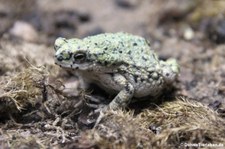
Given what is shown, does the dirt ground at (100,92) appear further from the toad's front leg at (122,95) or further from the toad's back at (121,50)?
the toad's back at (121,50)

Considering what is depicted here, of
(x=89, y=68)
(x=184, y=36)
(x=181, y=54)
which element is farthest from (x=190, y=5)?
(x=89, y=68)

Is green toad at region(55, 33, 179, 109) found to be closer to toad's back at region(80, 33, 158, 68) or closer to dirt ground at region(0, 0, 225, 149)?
toad's back at region(80, 33, 158, 68)

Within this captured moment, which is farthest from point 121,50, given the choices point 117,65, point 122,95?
point 122,95

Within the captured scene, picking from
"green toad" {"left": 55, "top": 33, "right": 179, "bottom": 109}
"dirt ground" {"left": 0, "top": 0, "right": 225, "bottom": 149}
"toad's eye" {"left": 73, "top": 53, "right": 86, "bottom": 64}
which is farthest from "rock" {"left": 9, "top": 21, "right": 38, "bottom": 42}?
"toad's eye" {"left": 73, "top": 53, "right": 86, "bottom": 64}

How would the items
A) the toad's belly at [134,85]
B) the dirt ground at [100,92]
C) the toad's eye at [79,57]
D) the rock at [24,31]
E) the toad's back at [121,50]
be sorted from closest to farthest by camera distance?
the dirt ground at [100,92] → the toad's eye at [79,57] → the toad's back at [121,50] → the toad's belly at [134,85] → the rock at [24,31]

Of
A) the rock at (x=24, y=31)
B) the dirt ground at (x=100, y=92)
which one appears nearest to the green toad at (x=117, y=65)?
the dirt ground at (x=100, y=92)

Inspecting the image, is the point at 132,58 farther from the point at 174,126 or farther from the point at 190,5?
the point at 190,5
